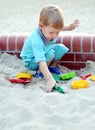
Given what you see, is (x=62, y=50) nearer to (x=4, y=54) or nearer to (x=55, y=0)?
(x=4, y=54)

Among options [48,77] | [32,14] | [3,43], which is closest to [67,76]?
[48,77]

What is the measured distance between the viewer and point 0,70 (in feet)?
10.2

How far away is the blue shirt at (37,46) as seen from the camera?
2.86 m

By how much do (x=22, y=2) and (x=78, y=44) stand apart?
118 inches

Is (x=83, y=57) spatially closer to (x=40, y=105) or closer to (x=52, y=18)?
(x=52, y=18)

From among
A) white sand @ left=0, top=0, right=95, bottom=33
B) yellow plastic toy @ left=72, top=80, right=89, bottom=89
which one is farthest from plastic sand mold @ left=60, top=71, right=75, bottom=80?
white sand @ left=0, top=0, right=95, bottom=33

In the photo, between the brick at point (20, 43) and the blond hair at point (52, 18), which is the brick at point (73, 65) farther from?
the blond hair at point (52, 18)

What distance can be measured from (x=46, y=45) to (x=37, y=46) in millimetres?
114

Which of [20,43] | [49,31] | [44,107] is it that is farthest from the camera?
[20,43]

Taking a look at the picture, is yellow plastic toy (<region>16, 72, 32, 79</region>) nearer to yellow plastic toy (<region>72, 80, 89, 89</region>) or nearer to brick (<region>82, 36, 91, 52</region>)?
yellow plastic toy (<region>72, 80, 89, 89</region>)

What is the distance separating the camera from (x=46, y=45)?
2.99 metres

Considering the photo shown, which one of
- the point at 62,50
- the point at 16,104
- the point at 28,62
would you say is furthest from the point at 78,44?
the point at 16,104

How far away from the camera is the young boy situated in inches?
109

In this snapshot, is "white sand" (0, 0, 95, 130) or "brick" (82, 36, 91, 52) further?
"brick" (82, 36, 91, 52)
